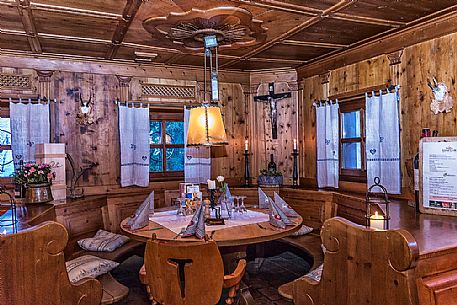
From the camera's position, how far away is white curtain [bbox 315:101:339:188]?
15.6 ft

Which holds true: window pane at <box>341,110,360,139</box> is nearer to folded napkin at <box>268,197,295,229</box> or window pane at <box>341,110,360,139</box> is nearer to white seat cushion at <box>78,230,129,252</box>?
folded napkin at <box>268,197,295,229</box>

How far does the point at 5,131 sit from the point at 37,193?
4.05 feet

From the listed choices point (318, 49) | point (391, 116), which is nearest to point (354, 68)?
point (318, 49)

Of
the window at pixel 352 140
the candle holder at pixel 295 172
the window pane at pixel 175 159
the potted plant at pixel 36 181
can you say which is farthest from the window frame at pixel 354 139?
the potted plant at pixel 36 181

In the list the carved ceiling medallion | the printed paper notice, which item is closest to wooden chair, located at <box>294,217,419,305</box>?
the printed paper notice

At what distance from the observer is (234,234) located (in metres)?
2.74

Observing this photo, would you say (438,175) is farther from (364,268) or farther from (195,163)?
(195,163)

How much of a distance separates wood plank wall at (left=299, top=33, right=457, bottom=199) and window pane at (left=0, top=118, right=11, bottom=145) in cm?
396

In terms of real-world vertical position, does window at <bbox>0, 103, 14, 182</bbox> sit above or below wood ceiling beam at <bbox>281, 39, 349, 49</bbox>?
below

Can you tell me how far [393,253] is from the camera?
1665mm

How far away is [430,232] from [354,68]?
2.76m

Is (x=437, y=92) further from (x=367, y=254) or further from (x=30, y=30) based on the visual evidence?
(x=30, y=30)

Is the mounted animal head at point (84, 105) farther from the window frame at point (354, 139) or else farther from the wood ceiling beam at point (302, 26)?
the window frame at point (354, 139)

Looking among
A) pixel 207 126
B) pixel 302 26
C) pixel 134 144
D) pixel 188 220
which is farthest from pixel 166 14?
pixel 134 144
